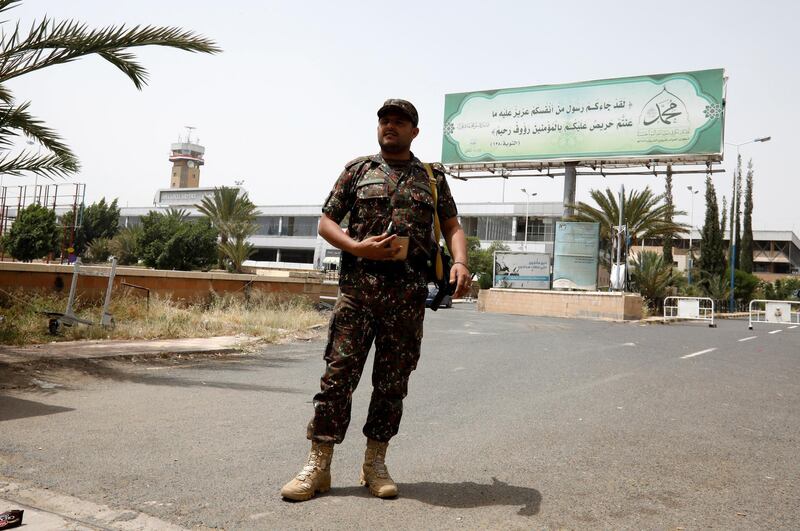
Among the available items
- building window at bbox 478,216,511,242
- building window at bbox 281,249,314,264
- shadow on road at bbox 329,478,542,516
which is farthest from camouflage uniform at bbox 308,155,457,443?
building window at bbox 281,249,314,264

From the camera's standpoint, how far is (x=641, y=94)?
3203cm

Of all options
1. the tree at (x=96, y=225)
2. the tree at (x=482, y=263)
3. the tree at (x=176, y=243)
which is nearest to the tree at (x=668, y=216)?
the tree at (x=482, y=263)

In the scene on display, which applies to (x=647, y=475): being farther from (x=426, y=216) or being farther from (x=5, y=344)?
(x=5, y=344)

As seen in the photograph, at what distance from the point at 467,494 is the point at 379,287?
3.32 ft

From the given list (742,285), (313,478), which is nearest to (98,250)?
(742,285)

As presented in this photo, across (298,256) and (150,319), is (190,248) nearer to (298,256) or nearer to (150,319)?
(298,256)

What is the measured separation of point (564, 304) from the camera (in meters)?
26.1

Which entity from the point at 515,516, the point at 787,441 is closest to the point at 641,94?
the point at 787,441

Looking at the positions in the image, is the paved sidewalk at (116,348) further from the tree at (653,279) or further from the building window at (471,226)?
the building window at (471,226)

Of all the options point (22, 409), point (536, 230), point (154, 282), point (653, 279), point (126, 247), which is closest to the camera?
point (22, 409)

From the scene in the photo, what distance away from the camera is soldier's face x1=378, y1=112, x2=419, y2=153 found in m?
3.14

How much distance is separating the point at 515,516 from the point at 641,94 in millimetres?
32669

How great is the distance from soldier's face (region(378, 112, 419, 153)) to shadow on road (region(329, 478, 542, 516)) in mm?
1576

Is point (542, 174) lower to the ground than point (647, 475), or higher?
higher
